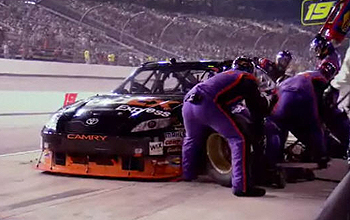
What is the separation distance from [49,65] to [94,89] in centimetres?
219

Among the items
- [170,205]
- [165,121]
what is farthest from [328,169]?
[170,205]

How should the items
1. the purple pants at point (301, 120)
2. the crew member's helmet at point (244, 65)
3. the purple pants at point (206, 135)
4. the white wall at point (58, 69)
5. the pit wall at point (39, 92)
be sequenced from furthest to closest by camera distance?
the white wall at point (58, 69) → the pit wall at point (39, 92) → the purple pants at point (301, 120) → the crew member's helmet at point (244, 65) → the purple pants at point (206, 135)

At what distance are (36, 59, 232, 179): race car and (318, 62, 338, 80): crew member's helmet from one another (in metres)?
2.18

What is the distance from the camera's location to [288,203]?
16.0 ft

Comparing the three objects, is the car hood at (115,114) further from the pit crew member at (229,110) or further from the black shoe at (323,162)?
the black shoe at (323,162)

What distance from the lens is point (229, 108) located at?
17.6 feet

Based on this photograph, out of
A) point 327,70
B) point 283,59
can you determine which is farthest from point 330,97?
point 283,59

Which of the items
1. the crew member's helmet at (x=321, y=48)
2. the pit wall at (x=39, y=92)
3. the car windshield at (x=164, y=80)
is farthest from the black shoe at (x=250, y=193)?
the pit wall at (x=39, y=92)

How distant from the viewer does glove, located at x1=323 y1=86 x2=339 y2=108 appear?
7.00m

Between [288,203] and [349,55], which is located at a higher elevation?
[349,55]

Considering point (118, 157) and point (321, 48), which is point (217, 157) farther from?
point (321, 48)

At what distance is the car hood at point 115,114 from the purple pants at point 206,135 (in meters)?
0.39

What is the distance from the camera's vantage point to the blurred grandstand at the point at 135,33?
21.3 m

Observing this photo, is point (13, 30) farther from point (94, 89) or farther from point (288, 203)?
point (288, 203)
